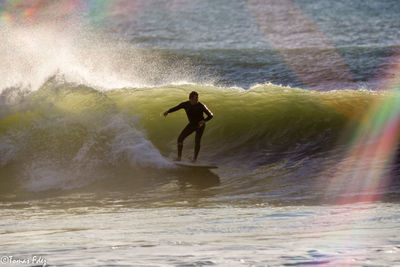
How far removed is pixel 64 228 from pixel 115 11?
47.3 metres

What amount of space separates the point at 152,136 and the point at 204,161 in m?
2.14

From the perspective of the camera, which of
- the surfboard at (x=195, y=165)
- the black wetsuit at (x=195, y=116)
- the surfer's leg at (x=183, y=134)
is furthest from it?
the surfer's leg at (x=183, y=134)

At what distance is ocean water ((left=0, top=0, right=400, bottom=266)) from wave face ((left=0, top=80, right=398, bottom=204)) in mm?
39

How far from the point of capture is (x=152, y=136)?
50.3 ft

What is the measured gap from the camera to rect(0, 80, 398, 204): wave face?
12.2 metres

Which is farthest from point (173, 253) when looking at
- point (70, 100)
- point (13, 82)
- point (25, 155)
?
point (13, 82)

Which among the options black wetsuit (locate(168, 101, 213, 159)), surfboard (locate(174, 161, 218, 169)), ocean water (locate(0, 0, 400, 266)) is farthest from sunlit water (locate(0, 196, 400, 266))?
black wetsuit (locate(168, 101, 213, 159))

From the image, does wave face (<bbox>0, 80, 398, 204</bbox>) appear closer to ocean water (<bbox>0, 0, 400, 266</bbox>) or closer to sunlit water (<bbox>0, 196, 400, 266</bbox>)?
ocean water (<bbox>0, 0, 400, 266</bbox>)

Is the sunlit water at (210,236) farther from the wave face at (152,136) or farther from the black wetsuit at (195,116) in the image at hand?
the black wetsuit at (195,116)

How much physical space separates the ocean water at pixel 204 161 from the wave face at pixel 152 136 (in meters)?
0.04

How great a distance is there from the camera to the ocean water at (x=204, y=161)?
5531 mm

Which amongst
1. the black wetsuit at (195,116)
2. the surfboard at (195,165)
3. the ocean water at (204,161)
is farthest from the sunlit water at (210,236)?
the black wetsuit at (195,116)

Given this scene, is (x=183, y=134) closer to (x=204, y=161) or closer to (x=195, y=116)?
(x=195, y=116)

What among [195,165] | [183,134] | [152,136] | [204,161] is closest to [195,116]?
[183,134]
